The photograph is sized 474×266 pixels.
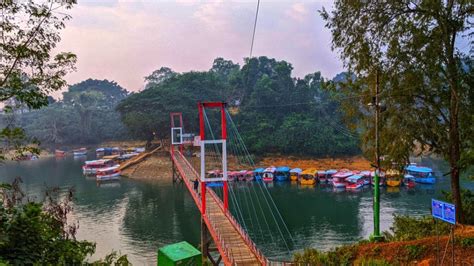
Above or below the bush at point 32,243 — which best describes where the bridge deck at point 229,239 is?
below

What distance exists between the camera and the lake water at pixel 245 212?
742 inches

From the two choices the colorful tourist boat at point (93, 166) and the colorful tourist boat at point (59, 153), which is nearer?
the colorful tourist boat at point (93, 166)

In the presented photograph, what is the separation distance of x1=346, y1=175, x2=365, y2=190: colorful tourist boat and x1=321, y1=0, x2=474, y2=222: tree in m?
21.1

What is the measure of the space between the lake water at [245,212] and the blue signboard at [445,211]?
35.8 ft

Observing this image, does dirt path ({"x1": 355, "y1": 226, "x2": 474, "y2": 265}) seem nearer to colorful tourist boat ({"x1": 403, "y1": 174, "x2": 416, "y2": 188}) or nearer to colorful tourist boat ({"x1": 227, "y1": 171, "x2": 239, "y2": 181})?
colorful tourist boat ({"x1": 403, "y1": 174, "x2": 416, "y2": 188})

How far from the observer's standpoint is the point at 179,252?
2.55m

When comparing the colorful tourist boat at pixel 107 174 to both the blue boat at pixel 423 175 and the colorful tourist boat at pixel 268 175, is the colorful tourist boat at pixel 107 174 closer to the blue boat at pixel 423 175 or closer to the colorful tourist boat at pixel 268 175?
the colorful tourist boat at pixel 268 175

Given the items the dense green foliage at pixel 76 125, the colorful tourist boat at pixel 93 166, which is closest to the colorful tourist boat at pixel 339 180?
the colorful tourist boat at pixel 93 166

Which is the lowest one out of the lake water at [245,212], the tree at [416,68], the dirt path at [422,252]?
the lake water at [245,212]

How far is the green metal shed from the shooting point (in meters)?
2.46

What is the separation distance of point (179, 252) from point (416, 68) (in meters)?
9.65

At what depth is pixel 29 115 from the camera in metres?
71.8

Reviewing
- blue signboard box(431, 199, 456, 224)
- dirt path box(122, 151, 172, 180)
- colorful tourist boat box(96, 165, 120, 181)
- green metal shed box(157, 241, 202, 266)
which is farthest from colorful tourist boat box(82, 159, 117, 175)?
green metal shed box(157, 241, 202, 266)

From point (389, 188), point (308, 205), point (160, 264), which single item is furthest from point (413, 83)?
point (389, 188)
